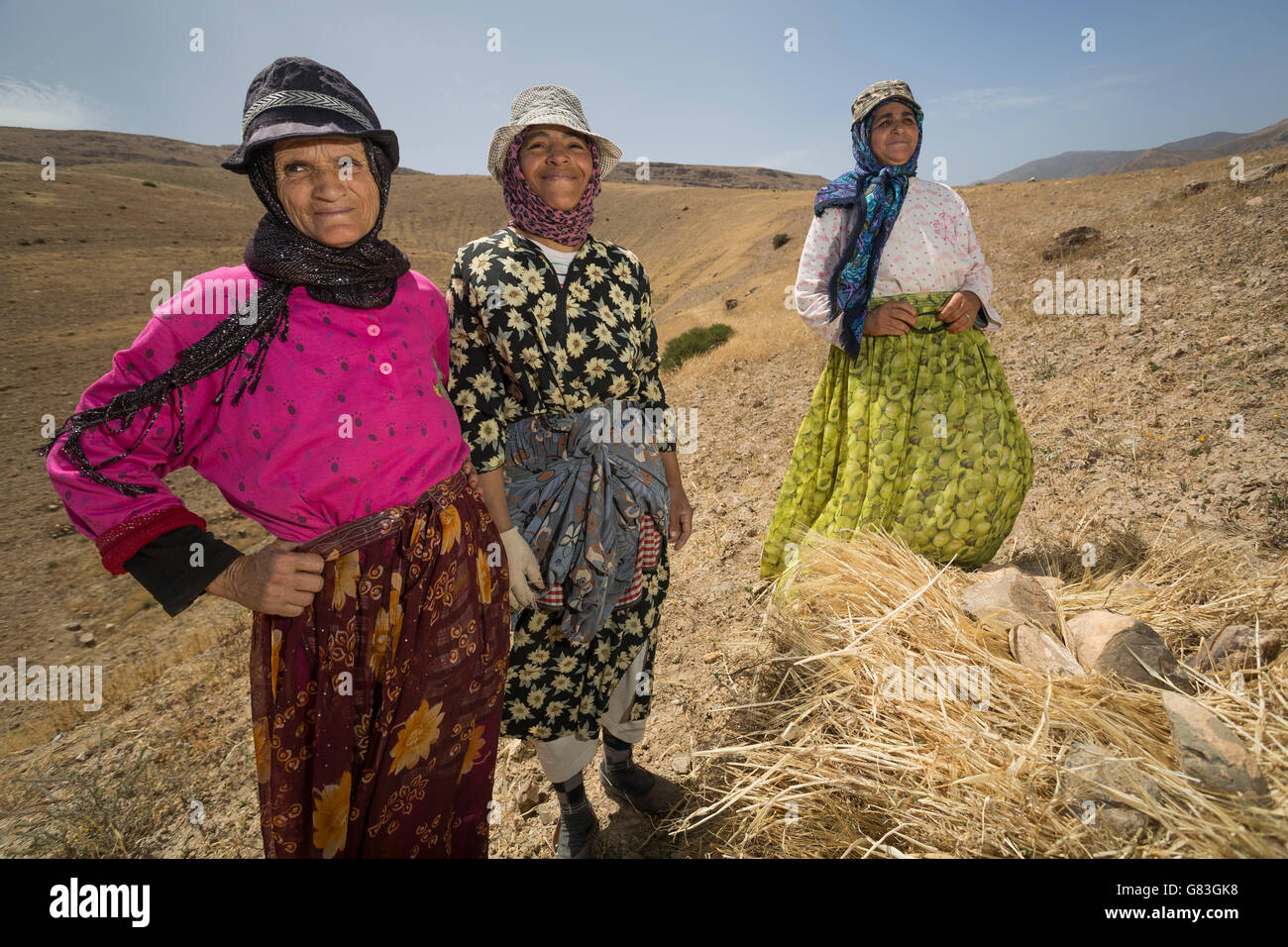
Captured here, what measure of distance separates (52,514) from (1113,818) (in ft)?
40.3

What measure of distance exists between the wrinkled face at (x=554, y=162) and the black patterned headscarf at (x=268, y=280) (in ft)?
1.48

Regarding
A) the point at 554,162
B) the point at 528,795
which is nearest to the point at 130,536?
the point at 554,162

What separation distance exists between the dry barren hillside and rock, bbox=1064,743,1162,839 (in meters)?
0.95

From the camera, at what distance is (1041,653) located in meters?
1.72

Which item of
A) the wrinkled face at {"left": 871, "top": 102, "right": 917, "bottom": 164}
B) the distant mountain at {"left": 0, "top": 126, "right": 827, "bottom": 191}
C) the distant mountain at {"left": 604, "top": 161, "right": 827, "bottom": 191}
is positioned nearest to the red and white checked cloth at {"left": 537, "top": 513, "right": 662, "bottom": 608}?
the wrinkled face at {"left": 871, "top": 102, "right": 917, "bottom": 164}

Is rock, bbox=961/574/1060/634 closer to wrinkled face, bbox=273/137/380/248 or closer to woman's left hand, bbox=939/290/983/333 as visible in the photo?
woman's left hand, bbox=939/290/983/333

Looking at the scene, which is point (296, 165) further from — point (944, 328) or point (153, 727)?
point (153, 727)

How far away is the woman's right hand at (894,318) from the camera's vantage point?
263 centimetres

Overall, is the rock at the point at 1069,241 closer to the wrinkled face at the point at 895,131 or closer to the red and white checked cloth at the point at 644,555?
the wrinkled face at the point at 895,131

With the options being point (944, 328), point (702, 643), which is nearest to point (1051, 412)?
point (944, 328)

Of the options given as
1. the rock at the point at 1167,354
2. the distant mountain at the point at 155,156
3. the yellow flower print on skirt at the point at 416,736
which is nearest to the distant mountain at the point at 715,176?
the distant mountain at the point at 155,156

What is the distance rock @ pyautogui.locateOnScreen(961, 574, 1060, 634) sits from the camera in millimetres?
1882

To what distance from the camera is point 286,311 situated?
135 cm

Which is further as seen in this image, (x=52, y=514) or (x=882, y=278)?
(x=52, y=514)
